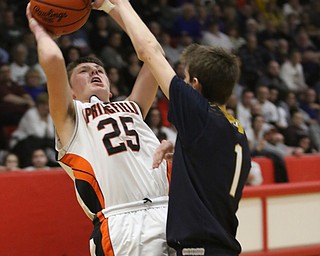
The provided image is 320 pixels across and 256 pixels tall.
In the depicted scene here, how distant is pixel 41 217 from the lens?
486 cm

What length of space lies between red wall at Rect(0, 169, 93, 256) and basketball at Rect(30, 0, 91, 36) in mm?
1171

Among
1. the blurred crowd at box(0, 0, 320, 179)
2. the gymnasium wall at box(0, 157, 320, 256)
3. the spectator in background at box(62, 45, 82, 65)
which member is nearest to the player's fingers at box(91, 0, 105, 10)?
the gymnasium wall at box(0, 157, 320, 256)

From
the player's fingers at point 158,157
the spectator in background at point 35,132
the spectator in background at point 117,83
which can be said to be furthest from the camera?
the spectator in background at point 117,83

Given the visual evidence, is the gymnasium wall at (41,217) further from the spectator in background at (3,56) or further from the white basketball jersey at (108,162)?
the spectator in background at (3,56)

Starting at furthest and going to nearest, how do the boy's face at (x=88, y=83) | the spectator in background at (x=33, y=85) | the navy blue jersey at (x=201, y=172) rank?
the spectator in background at (x=33, y=85)
the boy's face at (x=88, y=83)
the navy blue jersey at (x=201, y=172)

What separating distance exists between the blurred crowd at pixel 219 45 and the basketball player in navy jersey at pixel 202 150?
4.33 metres

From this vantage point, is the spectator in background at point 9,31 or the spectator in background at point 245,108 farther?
the spectator in background at point 245,108

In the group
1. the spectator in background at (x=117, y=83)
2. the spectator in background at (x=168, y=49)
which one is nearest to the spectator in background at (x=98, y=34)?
the spectator in background at (x=117, y=83)

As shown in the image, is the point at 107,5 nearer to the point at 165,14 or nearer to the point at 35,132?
the point at 35,132

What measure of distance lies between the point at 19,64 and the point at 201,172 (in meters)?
6.35

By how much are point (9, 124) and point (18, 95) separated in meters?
0.39

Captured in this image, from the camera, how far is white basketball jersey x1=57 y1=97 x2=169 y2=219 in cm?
405

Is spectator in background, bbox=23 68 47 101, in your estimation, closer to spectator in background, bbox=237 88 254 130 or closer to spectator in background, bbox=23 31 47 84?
spectator in background, bbox=23 31 47 84

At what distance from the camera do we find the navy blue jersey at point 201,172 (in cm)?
346
